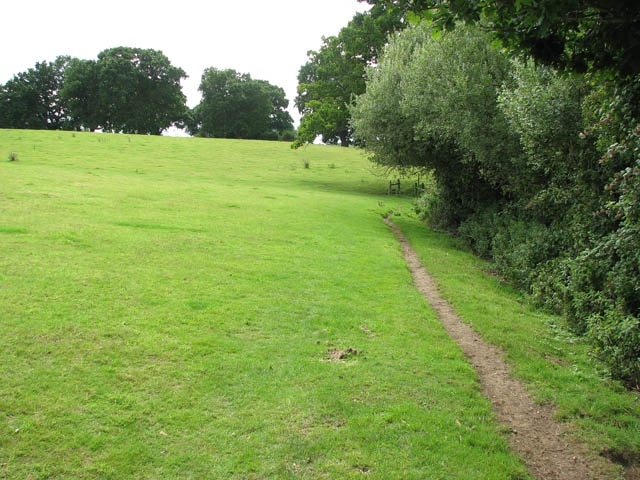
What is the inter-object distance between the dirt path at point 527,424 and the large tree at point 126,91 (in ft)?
293

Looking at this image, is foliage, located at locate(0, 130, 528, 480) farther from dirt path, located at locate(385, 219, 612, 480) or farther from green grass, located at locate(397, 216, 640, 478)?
green grass, located at locate(397, 216, 640, 478)

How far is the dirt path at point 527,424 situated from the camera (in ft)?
23.5

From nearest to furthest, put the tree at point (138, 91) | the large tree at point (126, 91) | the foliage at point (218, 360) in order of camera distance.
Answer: the foliage at point (218, 360), the large tree at point (126, 91), the tree at point (138, 91)

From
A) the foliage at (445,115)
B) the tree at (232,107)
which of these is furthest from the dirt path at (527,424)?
the tree at (232,107)

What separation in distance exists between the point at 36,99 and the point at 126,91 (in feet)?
63.0

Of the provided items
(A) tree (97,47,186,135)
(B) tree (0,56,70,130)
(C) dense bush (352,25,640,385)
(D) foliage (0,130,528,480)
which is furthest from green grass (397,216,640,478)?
(B) tree (0,56,70,130)

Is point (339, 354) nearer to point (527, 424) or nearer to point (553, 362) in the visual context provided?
point (527, 424)

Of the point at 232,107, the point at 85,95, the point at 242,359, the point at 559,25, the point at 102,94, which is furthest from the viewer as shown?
the point at 232,107

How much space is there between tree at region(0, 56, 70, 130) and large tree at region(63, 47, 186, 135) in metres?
5.92

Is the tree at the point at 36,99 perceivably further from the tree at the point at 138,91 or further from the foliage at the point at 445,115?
the foliage at the point at 445,115

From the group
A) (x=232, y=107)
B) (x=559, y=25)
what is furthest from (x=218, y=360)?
(x=232, y=107)

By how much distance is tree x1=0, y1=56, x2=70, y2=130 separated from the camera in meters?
89.0

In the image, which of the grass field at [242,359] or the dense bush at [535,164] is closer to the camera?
the grass field at [242,359]

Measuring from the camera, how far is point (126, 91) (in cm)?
8812
